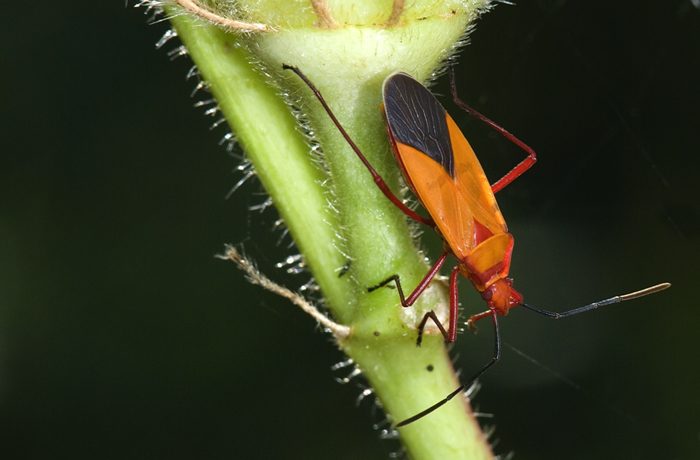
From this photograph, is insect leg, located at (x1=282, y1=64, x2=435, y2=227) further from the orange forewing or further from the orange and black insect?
the orange forewing

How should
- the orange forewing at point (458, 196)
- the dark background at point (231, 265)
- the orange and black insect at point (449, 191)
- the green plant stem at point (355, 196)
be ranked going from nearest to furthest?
the green plant stem at point (355, 196), the orange and black insect at point (449, 191), the orange forewing at point (458, 196), the dark background at point (231, 265)

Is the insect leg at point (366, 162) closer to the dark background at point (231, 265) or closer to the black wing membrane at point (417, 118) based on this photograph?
the black wing membrane at point (417, 118)

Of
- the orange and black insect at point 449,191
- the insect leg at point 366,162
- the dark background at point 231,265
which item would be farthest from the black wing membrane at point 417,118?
the dark background at point 231,265

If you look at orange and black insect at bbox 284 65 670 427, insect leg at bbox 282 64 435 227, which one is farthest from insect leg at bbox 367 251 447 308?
insect leg at bbox 282 64 435 227

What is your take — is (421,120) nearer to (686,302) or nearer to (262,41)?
(262,41)

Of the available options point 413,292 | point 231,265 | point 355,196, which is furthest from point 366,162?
point 231,265

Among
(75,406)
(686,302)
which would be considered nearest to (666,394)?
(686,302)

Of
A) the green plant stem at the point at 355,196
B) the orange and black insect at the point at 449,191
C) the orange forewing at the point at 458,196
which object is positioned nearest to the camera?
the green plant stem at the point at 355,196

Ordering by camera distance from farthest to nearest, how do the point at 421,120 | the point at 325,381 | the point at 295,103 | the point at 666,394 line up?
the point at 325,381
the point at 666,394
the point at 421,120
the point at 295,103

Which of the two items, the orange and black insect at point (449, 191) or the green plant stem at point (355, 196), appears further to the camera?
the orange and black insect at point (449, 191)
